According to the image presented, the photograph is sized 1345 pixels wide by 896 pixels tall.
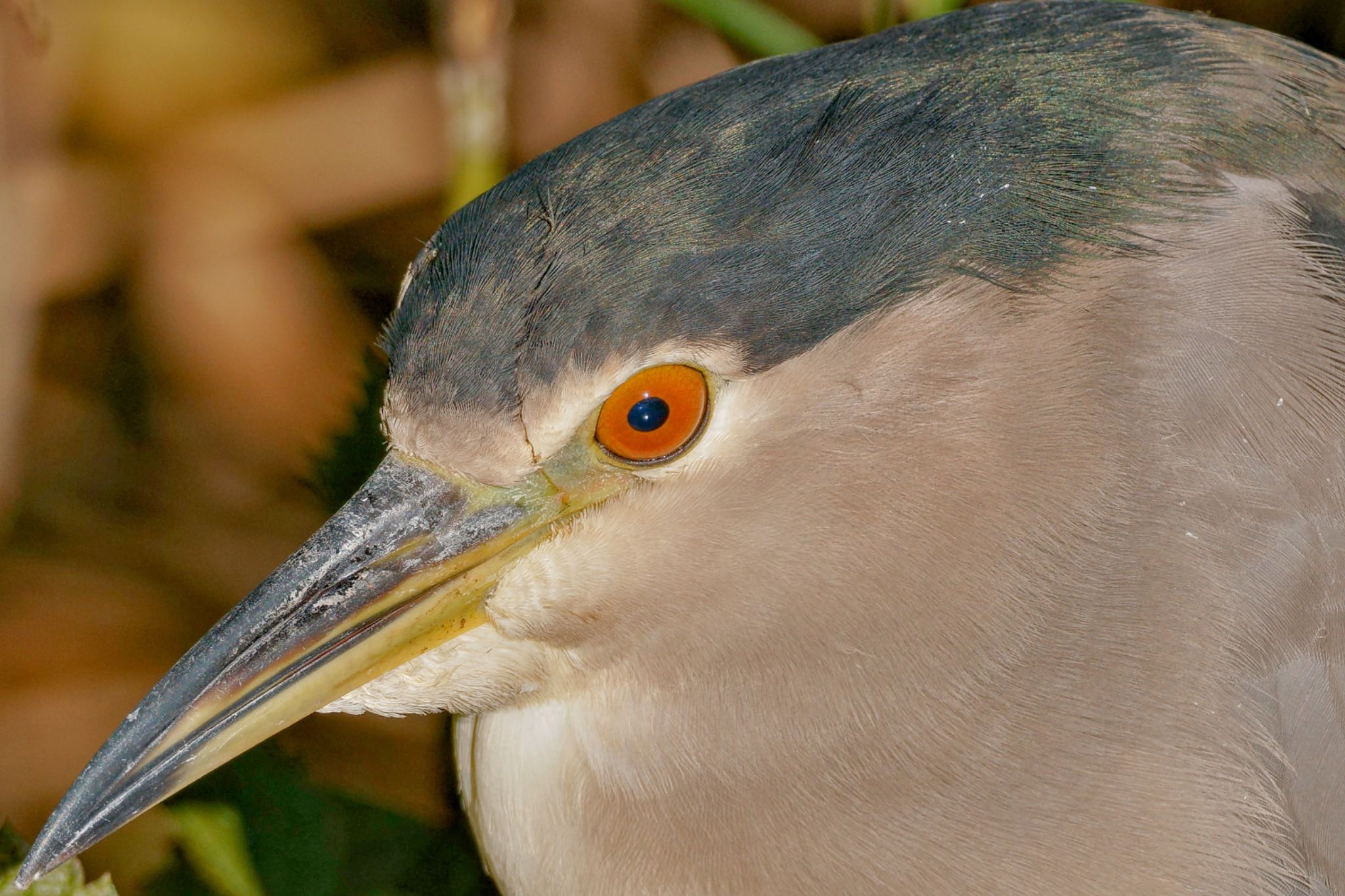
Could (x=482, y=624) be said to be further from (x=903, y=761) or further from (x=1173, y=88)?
(x=1173, y=88)

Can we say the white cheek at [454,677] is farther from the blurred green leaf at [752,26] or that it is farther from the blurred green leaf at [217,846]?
the blurred green leaf at [752,26]

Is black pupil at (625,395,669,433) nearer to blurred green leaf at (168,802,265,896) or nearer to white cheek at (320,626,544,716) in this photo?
white cheek at (320,626,544,716)

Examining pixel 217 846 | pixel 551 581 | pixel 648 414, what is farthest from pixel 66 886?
pixel 648 414

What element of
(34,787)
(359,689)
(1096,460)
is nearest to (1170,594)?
(1096,460)

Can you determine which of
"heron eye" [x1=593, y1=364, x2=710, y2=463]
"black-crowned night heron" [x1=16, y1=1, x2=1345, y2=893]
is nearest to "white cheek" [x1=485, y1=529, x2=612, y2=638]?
"black-crowned night heron" [x1=16, y1=1, x2=1345, y2=893]

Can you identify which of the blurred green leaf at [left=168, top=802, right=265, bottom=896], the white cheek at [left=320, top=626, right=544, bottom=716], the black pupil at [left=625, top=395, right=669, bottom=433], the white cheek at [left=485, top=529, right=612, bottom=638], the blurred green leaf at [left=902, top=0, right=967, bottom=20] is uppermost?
the blurred green leaf at [left=902, top=0, right=967, bottom=20]

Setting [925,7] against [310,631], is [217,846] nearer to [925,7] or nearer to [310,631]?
[310,631]
